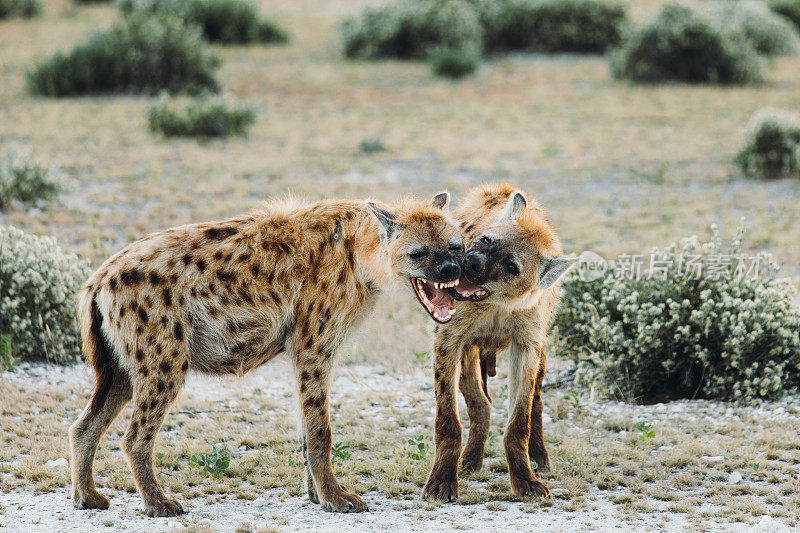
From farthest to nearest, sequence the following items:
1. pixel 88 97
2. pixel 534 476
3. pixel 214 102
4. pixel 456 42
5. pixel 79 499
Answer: pixel 456 42 → pixel 88 97 → pixel 214 102 → pixel 534 476 → pixel 79 499

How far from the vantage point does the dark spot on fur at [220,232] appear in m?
4.35

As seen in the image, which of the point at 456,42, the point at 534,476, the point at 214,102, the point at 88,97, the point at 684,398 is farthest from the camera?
the point at 456,42

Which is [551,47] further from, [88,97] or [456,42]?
[88,97]

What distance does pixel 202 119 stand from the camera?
1248 centimetres

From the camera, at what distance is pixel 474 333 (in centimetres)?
454

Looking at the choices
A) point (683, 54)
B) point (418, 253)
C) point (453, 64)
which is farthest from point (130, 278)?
point (683, 54)

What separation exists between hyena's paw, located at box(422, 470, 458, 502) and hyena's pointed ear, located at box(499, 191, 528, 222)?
4.09 feet

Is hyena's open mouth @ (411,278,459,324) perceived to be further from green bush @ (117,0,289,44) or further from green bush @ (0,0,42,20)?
green bush @ (0,0,42,20)

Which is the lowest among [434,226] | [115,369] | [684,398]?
[684,398]

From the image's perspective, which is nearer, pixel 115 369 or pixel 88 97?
pixel 115 369

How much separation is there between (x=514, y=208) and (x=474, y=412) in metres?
1.10

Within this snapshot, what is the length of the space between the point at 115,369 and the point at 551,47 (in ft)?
52.4

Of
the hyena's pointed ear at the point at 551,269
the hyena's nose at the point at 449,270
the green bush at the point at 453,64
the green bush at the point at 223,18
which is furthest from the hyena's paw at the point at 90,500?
the green bush at the point at 223,18

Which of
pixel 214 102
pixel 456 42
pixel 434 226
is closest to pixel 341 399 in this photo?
pixel 434 226
